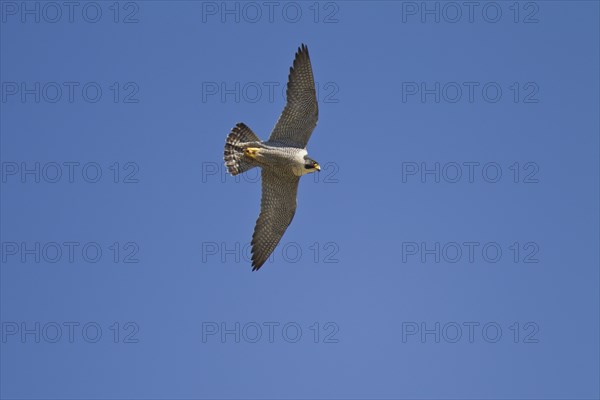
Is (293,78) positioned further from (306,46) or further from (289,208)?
(289,208)

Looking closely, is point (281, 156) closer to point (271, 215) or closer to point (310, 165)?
point (310, 165)

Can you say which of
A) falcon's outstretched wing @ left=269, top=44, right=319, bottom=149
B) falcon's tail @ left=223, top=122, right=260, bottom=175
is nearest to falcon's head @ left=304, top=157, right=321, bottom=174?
falcon's outstretched wing @ left=269, top=44, right=319, bottom=149

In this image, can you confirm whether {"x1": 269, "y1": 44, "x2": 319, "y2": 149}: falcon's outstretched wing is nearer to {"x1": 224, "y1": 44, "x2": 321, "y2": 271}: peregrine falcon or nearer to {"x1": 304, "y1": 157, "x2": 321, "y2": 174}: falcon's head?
{"x1": 224, "y1": 44, "x2": 321, "y2": 271}: peregrine falcon

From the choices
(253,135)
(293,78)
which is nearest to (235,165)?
(253,135)

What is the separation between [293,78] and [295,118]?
0.76m

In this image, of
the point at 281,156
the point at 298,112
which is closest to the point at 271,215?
the point at 281,156

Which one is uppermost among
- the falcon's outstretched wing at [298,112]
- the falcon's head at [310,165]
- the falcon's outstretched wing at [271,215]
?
the falcon's outstretched wing at [298,112]

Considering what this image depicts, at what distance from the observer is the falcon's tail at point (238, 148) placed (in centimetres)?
2088

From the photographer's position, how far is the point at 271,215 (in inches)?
832

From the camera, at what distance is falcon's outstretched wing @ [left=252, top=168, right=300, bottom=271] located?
21.0 metres

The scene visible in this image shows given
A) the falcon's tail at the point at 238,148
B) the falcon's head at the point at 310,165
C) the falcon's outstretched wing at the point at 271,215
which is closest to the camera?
the falcon's head at the point at 310,165

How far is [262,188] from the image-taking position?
2111cm

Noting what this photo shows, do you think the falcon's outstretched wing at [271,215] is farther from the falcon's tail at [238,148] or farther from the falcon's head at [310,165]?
the falcon's head at [310,165]

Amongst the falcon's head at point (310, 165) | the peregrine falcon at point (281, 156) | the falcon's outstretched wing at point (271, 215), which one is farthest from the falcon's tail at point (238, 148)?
the falcon's head at point (310, 165)
